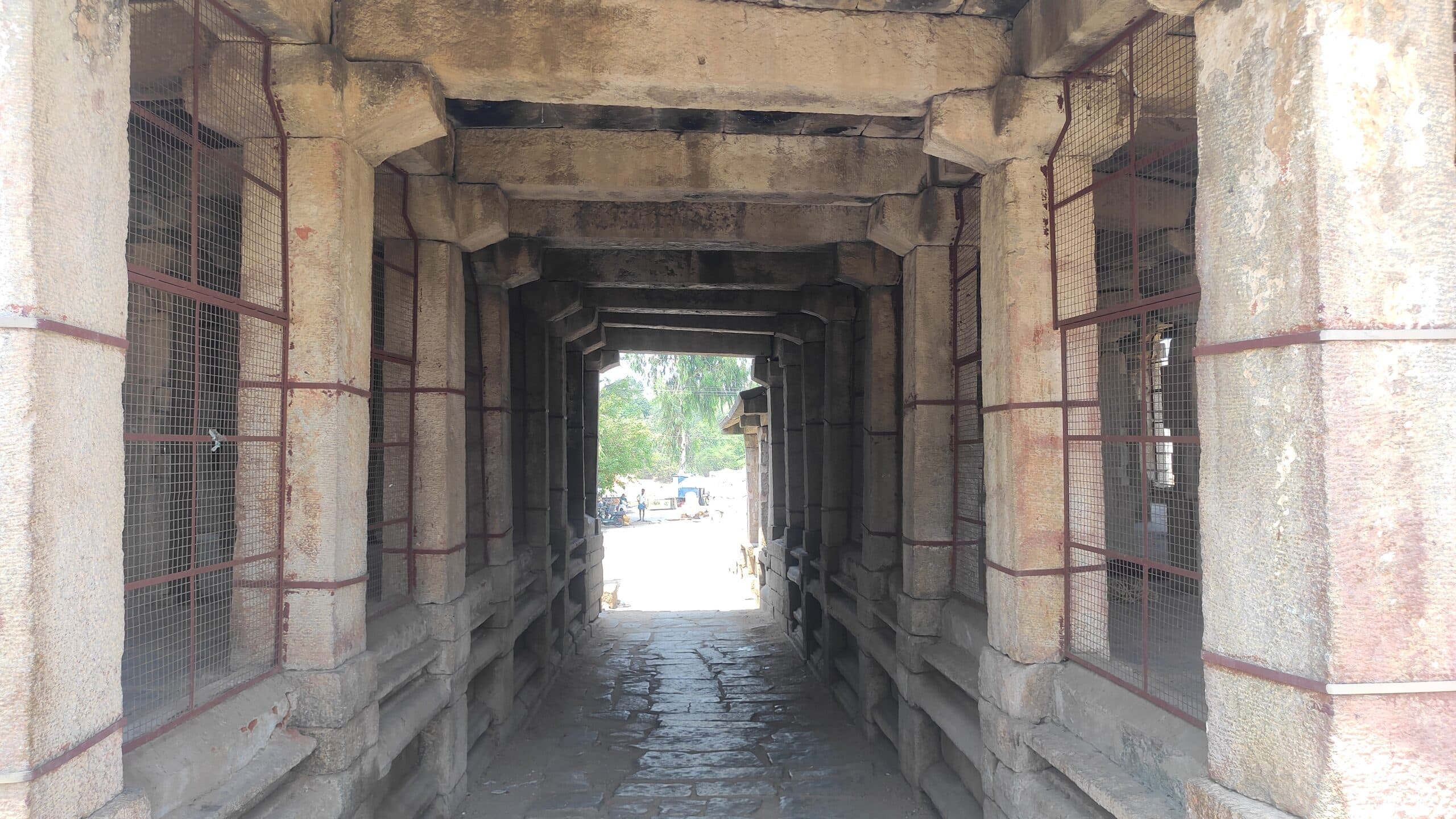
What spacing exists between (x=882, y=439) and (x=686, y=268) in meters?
2.61

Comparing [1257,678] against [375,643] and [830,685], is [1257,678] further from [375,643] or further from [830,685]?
[830,685]

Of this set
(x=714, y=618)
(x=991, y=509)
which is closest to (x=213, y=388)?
(x=991, y=509)

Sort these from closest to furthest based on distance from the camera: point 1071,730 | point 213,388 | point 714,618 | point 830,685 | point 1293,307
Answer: point 1293,307 → point 1071,730 → point 213,388 → point 830,685 → point 714,618

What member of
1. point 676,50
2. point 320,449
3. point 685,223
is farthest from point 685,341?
point 320,449

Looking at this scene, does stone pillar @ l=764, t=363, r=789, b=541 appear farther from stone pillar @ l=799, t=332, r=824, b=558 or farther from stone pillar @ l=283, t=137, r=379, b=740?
stone pillar @ l=283, t=137, r=379, b=740

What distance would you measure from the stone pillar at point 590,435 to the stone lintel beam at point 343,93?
8447mm

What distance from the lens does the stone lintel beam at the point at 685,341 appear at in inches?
496

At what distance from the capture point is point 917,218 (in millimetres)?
5523

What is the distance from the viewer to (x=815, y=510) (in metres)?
9.76

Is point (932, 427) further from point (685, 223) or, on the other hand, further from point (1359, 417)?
point (1359, 417)

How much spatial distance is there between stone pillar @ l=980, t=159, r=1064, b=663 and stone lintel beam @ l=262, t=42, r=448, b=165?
8.62 feet

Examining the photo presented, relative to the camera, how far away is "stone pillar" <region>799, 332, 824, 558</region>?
9758 mm

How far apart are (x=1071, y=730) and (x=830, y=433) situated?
18.2 feet

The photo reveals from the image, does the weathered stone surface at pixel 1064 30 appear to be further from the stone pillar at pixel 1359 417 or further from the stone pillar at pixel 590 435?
the stone pillar at pixel 590 435
